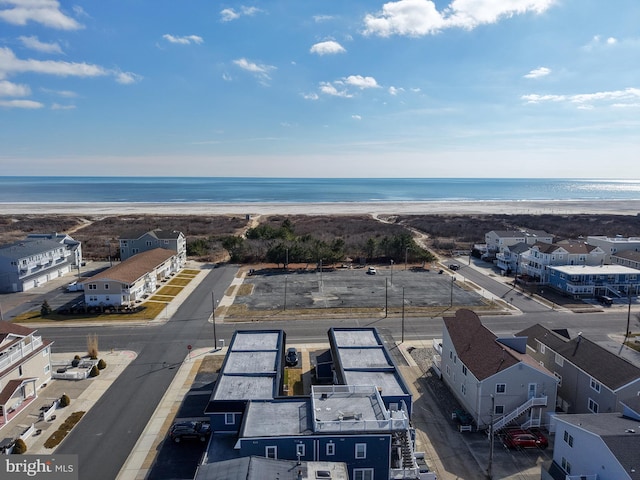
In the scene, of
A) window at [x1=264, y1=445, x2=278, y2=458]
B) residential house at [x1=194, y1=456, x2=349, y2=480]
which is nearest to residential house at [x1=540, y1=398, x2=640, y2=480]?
residential house at [x1=194, y1=456, x2=349, y2=480]

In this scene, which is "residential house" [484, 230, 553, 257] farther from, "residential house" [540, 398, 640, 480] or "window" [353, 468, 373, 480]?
"window" [353, 468, 373, 480]

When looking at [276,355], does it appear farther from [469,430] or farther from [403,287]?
[403,287]

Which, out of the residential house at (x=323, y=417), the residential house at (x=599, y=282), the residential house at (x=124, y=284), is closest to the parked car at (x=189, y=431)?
the residential house at (x=323, y=417)

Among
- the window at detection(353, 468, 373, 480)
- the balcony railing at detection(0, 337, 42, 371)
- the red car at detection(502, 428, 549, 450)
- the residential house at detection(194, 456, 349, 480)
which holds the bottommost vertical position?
the red car at detection(502, 428, 549, 450)

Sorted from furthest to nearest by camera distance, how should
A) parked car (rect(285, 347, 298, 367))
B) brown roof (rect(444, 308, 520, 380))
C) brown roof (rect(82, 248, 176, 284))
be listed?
brown roof (rect(82, 248, 176, 284)) < parked car (rect(285, 347, 298, 367)) < brown roof (rect(444, 308, 520, 380))

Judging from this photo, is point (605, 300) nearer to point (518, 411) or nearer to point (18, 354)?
point (518, 411)

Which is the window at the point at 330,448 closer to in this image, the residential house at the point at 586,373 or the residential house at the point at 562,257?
the residential house at the point at 586,373
